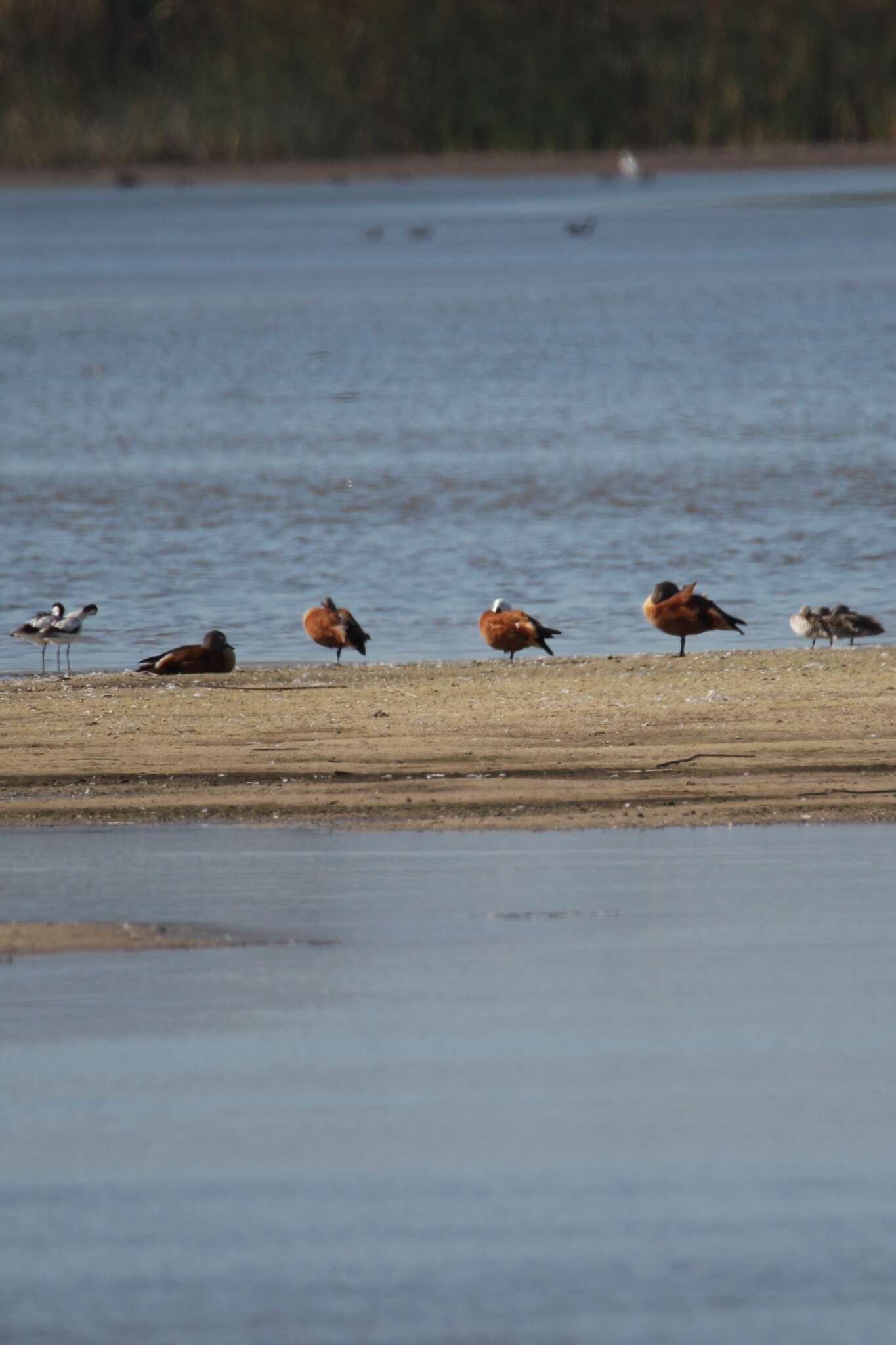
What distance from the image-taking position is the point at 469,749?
979 cm

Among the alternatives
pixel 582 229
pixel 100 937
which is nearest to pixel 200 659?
pixel 100 937

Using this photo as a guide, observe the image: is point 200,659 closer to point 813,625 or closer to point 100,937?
point 813,625

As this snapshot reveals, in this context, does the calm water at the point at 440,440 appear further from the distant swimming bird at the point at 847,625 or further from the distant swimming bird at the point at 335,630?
the distant swimming bird at the point at 847,625

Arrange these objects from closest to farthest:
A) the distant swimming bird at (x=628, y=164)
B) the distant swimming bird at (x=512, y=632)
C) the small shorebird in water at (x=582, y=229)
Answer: the distant swimming bird at (x=512, y=632) < the small shorebird in water at (x=582, y=229) < the distant swimming bird at (x=628, y=164)

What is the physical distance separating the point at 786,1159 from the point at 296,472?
18.3 m

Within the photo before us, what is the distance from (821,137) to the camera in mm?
84875

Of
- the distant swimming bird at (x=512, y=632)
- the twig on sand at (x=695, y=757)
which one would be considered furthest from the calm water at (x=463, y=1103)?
the distant swimming bird at (x=512, y=632)

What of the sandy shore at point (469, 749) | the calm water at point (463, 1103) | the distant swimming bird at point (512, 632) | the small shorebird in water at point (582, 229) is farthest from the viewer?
the small shorebird in water at point (582, 229)

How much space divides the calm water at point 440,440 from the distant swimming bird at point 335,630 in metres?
0.27

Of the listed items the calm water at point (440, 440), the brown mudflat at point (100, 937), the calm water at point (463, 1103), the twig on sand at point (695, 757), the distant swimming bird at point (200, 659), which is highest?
the calm water at point (440, 440)

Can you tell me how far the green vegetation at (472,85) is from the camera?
8406 centimetres

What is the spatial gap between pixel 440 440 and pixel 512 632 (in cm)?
1383

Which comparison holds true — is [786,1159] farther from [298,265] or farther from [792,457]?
[298,265]

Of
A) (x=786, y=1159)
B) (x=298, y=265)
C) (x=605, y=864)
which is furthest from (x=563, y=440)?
(x=298, y=265)
